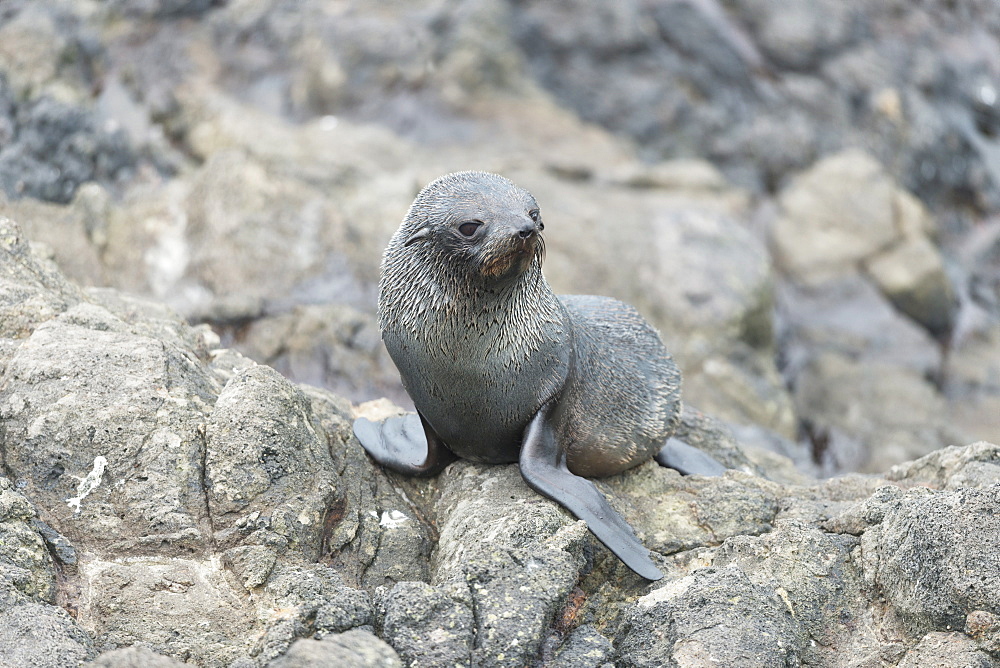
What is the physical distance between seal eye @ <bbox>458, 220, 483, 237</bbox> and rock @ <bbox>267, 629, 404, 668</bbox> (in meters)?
2.24

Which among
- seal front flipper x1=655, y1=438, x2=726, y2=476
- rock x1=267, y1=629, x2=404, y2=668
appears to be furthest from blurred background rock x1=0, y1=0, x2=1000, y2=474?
rock x1=267, y1=629, x2=404, y2=668

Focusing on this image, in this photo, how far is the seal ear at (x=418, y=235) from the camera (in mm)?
5938

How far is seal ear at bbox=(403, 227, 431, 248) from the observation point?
5.94 meters

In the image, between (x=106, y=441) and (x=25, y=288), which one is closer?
(x=106, y=441)

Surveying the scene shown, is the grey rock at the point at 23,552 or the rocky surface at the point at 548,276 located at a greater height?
the grey rock at the point at 23,552

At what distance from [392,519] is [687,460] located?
2.28m

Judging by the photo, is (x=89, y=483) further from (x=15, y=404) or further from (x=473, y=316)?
(x=473, y=316)

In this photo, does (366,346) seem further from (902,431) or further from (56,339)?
(902,431)

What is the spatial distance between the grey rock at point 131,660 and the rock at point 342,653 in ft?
1.41

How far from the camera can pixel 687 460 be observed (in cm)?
723

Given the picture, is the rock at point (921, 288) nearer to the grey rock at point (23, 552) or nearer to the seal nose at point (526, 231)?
the seal nose at point (526, 231)

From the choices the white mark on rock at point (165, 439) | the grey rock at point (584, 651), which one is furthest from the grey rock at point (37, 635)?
the grey rock at point (584, 651)

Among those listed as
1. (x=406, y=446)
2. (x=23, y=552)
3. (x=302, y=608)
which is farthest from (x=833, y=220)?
(x=23, y=552)

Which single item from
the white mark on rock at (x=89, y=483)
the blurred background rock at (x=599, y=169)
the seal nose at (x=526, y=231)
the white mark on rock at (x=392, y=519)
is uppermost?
the seal nose at (x=526, y=231)
